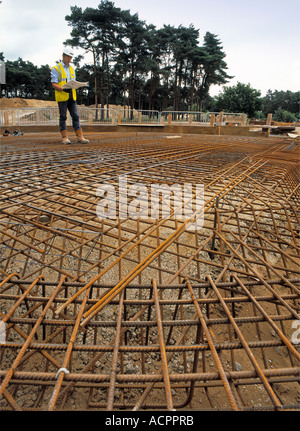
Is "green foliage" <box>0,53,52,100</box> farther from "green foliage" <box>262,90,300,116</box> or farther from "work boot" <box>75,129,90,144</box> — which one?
"green foliage" <box>262,90,300,116</box>

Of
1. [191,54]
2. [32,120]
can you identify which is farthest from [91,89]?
[32,120]

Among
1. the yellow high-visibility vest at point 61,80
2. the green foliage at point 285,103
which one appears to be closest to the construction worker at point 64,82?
the yellow high-visibility vest at point 61,80

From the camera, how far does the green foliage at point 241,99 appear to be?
32.7m

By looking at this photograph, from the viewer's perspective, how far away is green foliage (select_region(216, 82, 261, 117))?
32719mm

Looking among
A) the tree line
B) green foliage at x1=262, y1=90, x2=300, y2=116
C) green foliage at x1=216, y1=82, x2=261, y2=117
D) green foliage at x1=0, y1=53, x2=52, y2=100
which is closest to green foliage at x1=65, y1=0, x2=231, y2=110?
the tree line

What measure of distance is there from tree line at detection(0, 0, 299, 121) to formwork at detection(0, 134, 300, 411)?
2615 cm

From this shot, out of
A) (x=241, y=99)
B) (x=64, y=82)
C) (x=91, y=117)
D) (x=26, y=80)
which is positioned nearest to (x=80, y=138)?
(x=64, y=82)

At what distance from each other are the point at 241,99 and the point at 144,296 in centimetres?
3562

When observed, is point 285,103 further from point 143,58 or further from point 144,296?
point 144,296

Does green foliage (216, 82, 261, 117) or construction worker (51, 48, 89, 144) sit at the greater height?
green foliage (216, 82, 261, 117)

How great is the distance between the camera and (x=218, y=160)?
4762mm

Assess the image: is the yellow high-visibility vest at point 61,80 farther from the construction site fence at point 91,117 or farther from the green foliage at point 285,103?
the green foliage at point 285,103
